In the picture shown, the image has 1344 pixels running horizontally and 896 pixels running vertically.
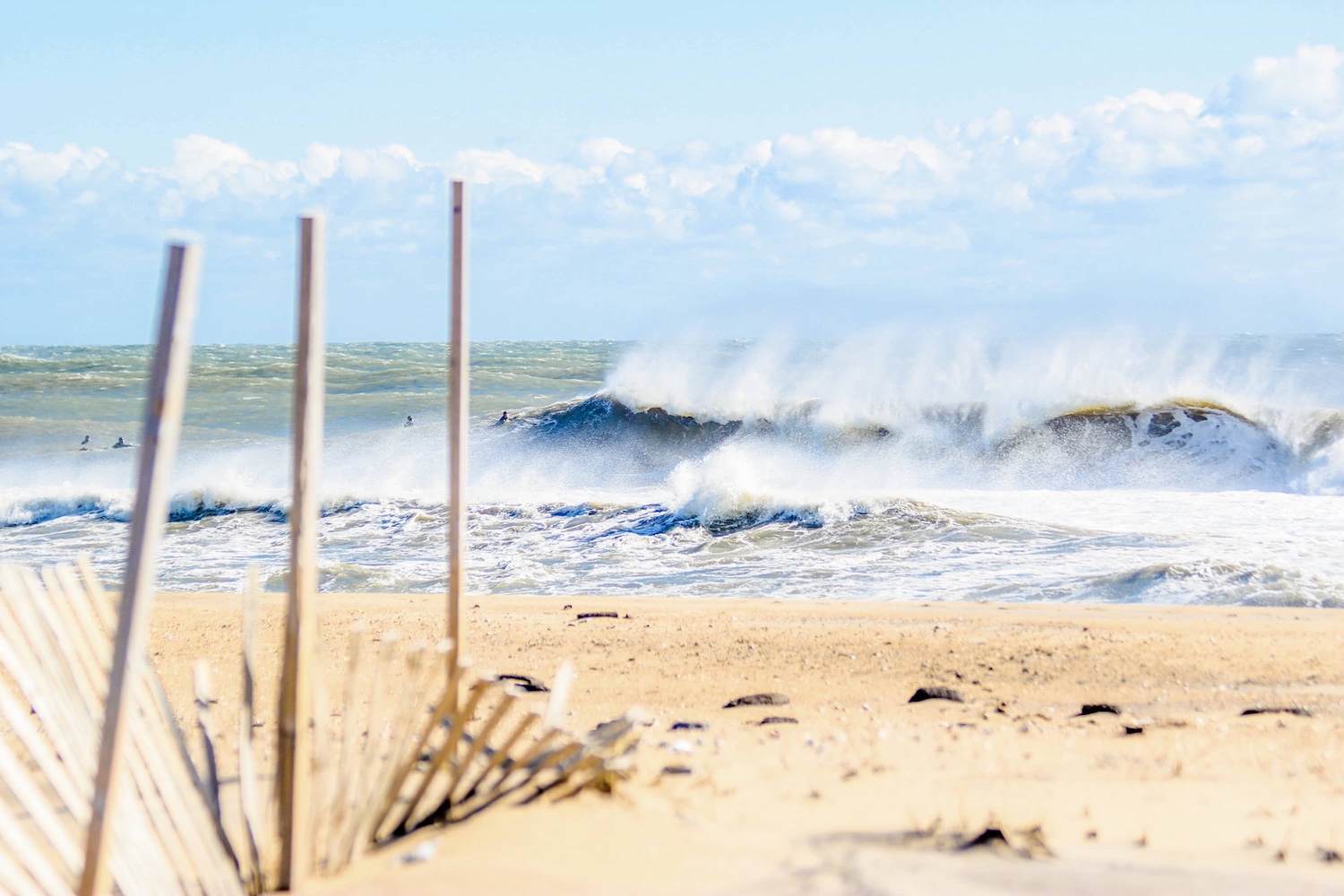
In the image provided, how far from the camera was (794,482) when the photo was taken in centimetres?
1712

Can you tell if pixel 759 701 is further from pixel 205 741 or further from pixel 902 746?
pixel 205 741

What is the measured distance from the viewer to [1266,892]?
3.24m

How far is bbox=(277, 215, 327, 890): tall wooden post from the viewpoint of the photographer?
2.64 meters

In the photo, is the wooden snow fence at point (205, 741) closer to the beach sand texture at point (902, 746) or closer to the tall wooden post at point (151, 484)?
the tall wooden post at point (151, 484)

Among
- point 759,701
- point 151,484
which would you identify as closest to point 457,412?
point 151,484

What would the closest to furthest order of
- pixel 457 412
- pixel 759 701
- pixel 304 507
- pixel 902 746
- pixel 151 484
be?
pixel 151 484 → pixel 304 507 → pixel 457 412 → pixel 902 746 → pixel 759 701

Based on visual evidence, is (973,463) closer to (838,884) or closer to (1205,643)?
(1205,643)

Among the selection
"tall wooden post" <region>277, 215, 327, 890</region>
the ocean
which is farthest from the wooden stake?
the ocean

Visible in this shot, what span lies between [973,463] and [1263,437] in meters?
5.65

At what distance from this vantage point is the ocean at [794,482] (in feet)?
38.6

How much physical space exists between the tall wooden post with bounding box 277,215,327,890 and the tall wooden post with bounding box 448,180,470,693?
92 cm

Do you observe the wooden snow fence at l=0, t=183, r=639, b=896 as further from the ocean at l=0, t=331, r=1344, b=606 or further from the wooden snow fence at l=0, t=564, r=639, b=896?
the ocean at l=0, t=331, r=1344, b=606

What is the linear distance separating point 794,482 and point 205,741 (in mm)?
14107

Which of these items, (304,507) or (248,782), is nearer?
(304,507)
